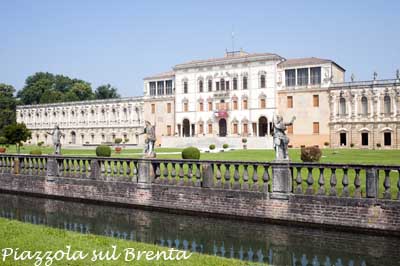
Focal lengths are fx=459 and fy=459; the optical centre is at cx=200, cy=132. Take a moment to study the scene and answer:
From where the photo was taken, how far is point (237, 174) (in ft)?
43.7

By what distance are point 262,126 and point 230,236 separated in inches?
2078

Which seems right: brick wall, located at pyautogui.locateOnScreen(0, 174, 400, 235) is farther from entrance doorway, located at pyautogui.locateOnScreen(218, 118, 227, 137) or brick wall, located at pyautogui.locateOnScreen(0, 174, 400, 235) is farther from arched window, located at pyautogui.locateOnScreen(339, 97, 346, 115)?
entrance doorway, located at pyautogui.locateOnScreen(218, 118, 227, 137)

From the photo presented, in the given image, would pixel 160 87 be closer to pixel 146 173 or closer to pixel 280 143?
pixel 146 173

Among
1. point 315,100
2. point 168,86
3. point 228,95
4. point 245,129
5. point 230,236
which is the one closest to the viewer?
point 230,236

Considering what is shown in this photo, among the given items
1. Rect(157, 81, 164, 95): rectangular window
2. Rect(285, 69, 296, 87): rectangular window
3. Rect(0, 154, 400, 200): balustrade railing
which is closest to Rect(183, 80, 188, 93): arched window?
Rect(157, 81, 164, 95): rectangular window

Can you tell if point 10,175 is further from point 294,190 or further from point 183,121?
point 183,121

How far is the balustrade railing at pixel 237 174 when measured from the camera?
37.3 ft

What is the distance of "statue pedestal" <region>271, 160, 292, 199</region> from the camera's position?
12.4m

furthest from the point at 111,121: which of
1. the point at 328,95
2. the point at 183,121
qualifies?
the point at 328,95

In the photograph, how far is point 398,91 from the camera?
175 ft

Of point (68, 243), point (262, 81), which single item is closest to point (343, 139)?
point (262, 81)

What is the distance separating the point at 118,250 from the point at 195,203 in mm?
5734

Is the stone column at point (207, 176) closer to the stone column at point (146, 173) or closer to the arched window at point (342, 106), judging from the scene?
the stone column at point (146, 173)

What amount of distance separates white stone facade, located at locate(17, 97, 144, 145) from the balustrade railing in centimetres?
5423
